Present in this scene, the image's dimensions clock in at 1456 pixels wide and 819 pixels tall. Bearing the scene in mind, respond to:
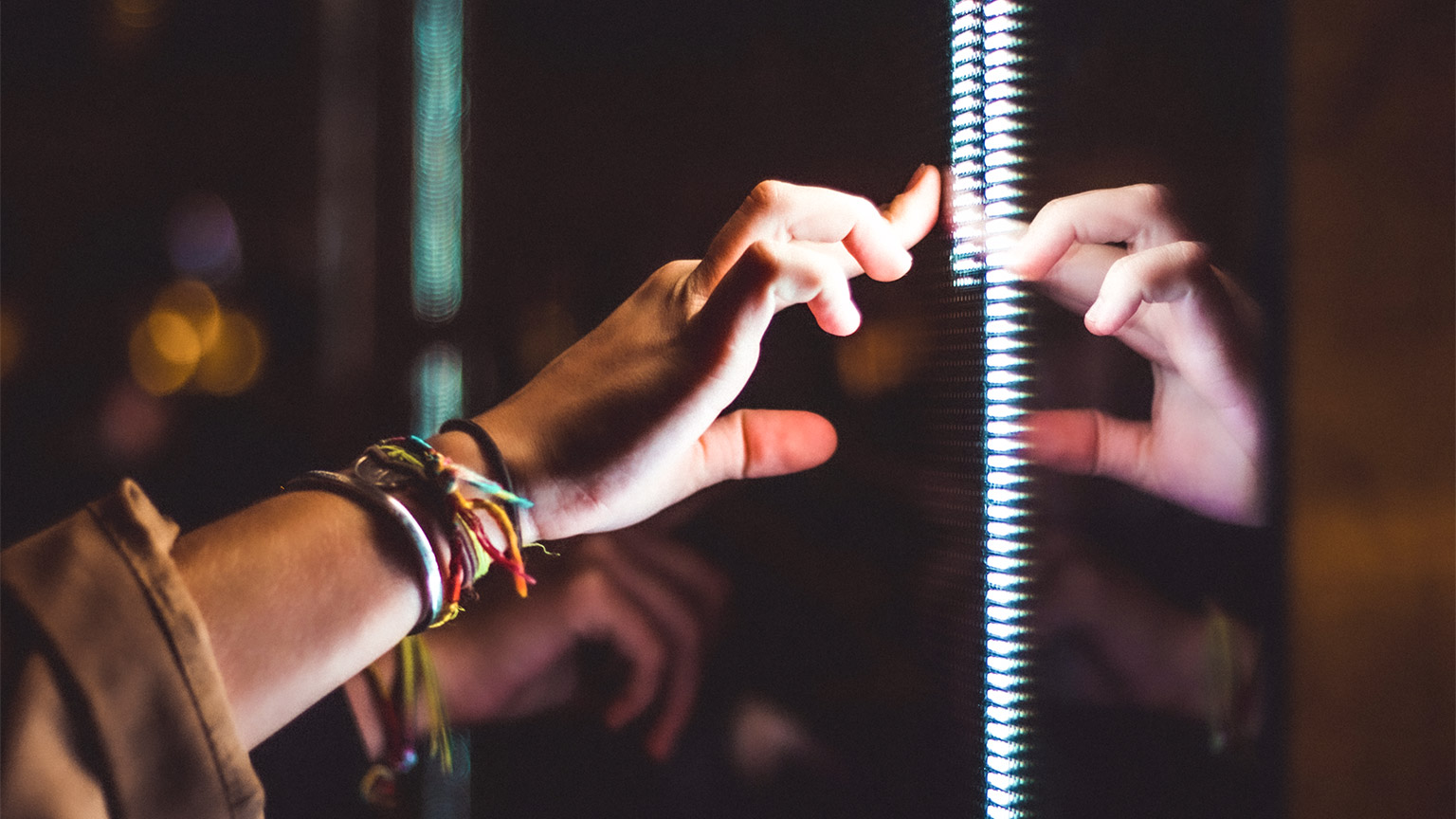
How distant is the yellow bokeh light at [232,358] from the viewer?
1.53m

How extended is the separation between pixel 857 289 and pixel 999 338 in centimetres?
16

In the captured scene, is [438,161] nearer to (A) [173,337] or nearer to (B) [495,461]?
(B) [495,461]

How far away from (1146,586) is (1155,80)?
1.24ft

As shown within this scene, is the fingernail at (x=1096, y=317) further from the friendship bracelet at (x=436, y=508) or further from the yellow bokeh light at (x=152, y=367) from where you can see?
the yellow bokeh light at (x=152, y=367)

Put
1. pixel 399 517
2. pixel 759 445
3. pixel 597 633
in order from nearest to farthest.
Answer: pixel 399 517, pixel 759 445, pixel 597 633

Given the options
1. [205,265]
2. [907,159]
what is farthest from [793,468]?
[205,265]

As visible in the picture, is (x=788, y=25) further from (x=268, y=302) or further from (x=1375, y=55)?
(x=268, y=302)

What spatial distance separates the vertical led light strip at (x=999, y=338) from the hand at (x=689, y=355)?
0.18 ft

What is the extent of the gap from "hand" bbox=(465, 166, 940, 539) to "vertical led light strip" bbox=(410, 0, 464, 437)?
0.48m

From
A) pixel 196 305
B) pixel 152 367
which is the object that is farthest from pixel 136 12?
pixel 152 367

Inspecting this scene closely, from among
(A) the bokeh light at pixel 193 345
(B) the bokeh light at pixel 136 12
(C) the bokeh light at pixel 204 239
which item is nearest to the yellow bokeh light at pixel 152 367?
(A) the bokeh light at pixel 193 345

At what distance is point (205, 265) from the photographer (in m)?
1.61

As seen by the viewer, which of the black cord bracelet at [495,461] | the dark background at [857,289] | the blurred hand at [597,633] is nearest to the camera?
the dark background at [857,289]

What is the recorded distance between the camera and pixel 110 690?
1.72 feet
